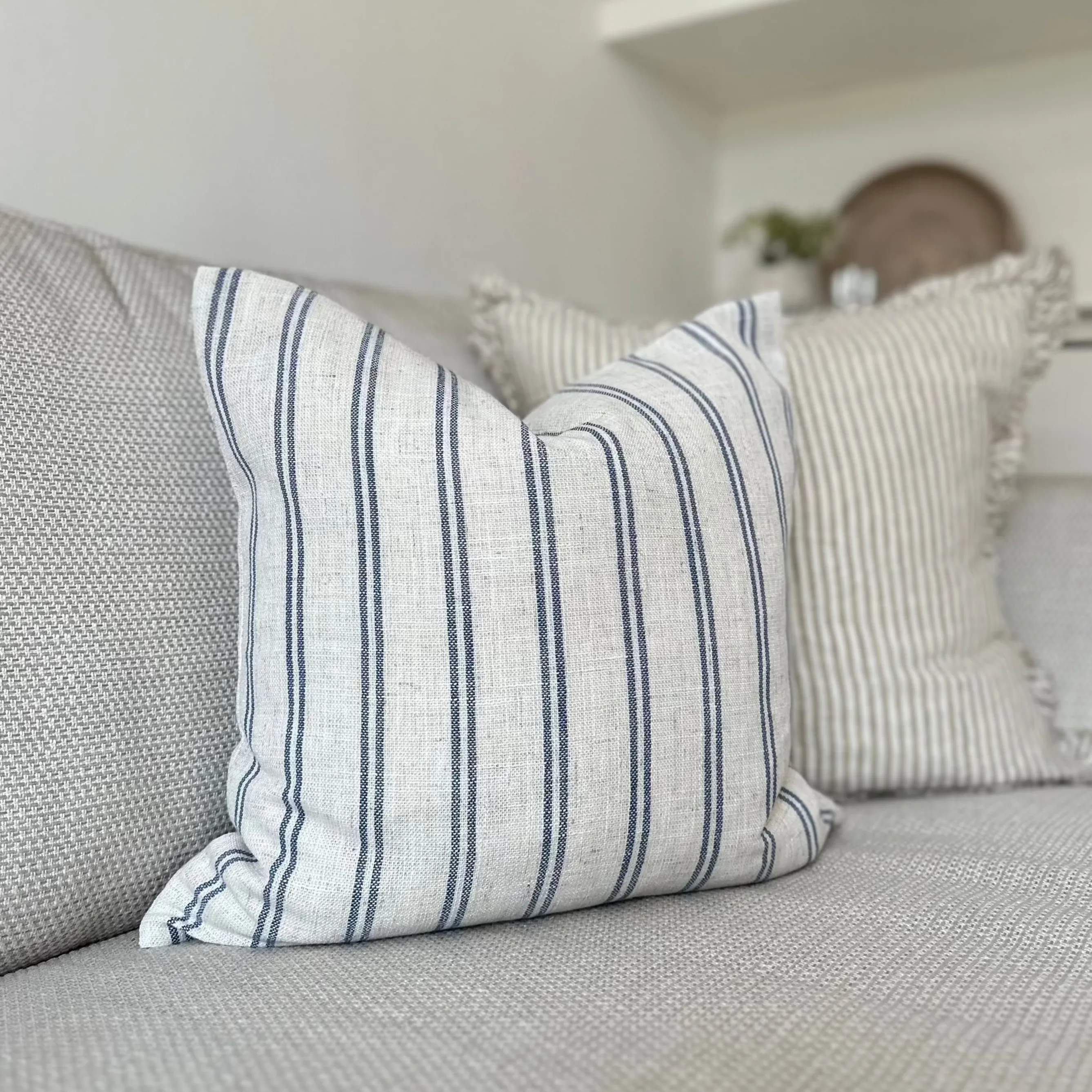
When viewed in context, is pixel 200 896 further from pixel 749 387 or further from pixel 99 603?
pixel 749 387

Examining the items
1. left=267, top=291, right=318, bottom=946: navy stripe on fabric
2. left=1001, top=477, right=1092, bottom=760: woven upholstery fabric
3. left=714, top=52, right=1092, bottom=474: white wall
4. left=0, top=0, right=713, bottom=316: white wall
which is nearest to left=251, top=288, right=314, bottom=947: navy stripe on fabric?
left=267, top=291, right=318, bottom=946: navy stripe on fabric

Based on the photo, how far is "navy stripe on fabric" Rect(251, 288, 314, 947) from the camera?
615mm

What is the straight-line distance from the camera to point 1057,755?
38.4 inches

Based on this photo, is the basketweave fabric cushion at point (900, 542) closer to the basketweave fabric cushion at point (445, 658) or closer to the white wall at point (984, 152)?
the basketweave fabric cushion at point (445, 658)

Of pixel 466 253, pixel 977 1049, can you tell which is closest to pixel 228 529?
pixel 977 1049

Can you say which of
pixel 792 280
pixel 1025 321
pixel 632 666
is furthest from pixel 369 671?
pixel 792 280

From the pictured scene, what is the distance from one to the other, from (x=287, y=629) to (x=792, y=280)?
1.43 m

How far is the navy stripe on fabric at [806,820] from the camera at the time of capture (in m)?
0.73

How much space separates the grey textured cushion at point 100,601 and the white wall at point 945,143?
1.56 meters

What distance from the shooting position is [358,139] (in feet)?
4.44

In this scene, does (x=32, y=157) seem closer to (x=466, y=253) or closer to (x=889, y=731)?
(x=466, y=253)

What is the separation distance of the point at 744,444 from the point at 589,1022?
1.22ft

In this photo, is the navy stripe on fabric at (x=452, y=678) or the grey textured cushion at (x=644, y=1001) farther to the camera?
the navy stripe on fabric at (x=452, y=678)

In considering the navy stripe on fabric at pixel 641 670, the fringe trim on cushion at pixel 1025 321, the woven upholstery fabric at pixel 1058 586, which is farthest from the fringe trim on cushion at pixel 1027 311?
the navy stripe on fabric at pixel 641 670
